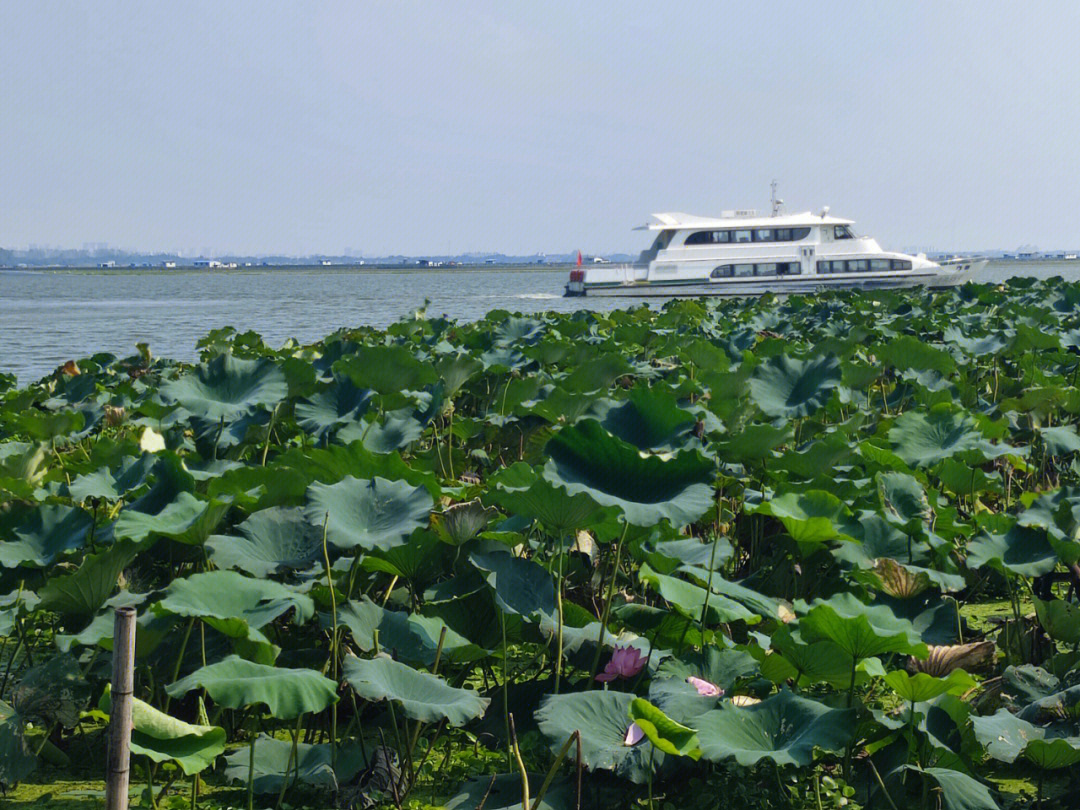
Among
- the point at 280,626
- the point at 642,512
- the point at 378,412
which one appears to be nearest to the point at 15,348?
the point at 378,412

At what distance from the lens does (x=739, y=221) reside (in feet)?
91.9

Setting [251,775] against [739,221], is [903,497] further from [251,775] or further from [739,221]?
[739,221]

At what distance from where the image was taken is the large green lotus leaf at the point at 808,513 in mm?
2682

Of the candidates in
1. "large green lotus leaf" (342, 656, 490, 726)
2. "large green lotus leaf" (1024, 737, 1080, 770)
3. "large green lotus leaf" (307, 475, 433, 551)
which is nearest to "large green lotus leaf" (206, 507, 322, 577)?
"large green lotus leaf" (307, 475, 433, 551)

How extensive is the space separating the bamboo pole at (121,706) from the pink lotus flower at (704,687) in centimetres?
101

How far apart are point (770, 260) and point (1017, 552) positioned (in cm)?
2523

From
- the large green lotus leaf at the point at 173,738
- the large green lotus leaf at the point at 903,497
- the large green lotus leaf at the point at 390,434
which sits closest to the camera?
the large green lotus leaf at the point at 173,738

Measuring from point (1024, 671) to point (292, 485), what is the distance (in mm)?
1699

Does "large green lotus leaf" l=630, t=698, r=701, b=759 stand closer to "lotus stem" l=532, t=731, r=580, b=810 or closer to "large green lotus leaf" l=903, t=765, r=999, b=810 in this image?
"lotus stem" l=532, t=731, r=580, b=810

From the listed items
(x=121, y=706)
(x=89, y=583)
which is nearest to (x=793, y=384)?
(x=89, y=583)

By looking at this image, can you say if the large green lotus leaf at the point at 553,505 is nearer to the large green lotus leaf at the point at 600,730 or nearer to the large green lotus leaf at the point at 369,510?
the large green lotus leaf at the point at 369,510

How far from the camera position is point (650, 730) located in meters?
1.84

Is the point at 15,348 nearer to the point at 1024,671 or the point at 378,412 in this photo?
the point at 378,412

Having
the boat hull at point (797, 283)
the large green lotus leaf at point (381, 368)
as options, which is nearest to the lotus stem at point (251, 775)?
the large green lotus leaf at point (381, 368)
